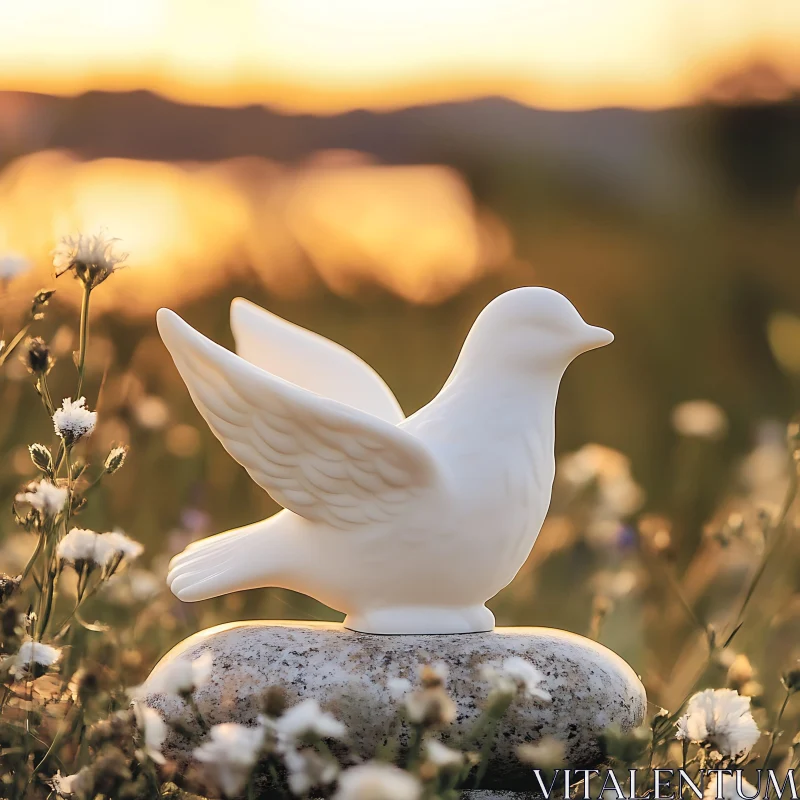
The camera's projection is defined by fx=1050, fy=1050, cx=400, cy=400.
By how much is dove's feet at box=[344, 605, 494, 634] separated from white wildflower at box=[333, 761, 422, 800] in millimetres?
743

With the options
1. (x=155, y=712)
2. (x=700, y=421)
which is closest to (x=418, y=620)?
(x=155, y=712)

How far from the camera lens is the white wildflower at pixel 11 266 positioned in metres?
1.53

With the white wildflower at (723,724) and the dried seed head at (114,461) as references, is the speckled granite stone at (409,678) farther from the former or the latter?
the dried seed head at (114,461)

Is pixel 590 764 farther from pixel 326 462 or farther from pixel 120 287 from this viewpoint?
pixel 120 287

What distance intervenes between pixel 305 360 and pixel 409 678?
67cm

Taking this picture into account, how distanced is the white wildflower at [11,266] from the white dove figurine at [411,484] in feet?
0.77

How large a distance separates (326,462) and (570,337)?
17.4 inches

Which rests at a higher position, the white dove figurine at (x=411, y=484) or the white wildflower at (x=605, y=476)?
the white wildflower at (x=605, y=476)

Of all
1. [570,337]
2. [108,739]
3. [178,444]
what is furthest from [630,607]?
[108,739]

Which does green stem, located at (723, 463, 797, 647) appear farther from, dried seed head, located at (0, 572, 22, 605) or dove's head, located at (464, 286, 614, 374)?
dried seed head, located at (0, 572, 22, 605)

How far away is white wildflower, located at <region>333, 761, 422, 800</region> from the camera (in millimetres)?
874

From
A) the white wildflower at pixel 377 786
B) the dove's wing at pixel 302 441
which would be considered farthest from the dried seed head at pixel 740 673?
the white wildflower at pixel 377 786

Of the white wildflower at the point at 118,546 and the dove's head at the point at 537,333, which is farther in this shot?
the dove's head at the point at 537,333

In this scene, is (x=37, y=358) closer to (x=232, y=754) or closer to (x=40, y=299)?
(x=40, y=299)
